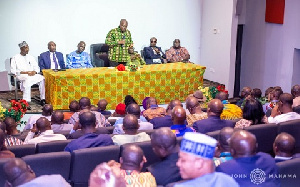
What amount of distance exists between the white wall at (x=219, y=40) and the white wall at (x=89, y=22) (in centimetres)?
36

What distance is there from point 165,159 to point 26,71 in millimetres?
6608

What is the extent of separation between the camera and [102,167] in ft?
9.07

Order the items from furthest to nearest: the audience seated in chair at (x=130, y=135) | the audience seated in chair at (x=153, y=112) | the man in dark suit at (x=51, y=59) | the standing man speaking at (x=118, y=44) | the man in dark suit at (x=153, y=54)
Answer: the man in dark suit at (x=153, y=54)
the standing man speaking at (x=118, y=44)
the man in dark suit at (x=51, y=59)
the audience seated in chair at (x=153, y=112)
the audience seated in chair at (x=130, y=135)

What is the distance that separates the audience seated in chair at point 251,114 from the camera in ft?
18.1

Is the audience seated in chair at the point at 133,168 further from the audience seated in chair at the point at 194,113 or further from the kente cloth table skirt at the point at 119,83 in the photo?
the kente cloth table skirt at the point at 119,83

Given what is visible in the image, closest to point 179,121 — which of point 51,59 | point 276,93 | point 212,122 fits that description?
point 212,122

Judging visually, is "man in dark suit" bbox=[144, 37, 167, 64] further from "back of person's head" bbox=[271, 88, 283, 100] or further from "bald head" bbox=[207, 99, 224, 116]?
"bald head" bbox=[207, 99, 224, 116]

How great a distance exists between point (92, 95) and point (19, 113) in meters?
2.65

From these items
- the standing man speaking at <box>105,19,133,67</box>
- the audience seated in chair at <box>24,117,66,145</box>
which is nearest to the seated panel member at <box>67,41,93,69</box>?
the standing man speaking at <box>105,19,133,67</box>

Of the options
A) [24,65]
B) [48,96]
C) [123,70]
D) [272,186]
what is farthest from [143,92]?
[272,186]

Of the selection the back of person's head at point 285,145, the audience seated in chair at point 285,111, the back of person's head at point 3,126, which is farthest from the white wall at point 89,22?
the back of person's head at point 285,145

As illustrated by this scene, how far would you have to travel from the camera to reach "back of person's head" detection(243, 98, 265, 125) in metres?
5.53

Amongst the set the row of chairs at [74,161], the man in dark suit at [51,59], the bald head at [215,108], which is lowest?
the row of chairs at [74,161]

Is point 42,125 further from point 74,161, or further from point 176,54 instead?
point 176,54
